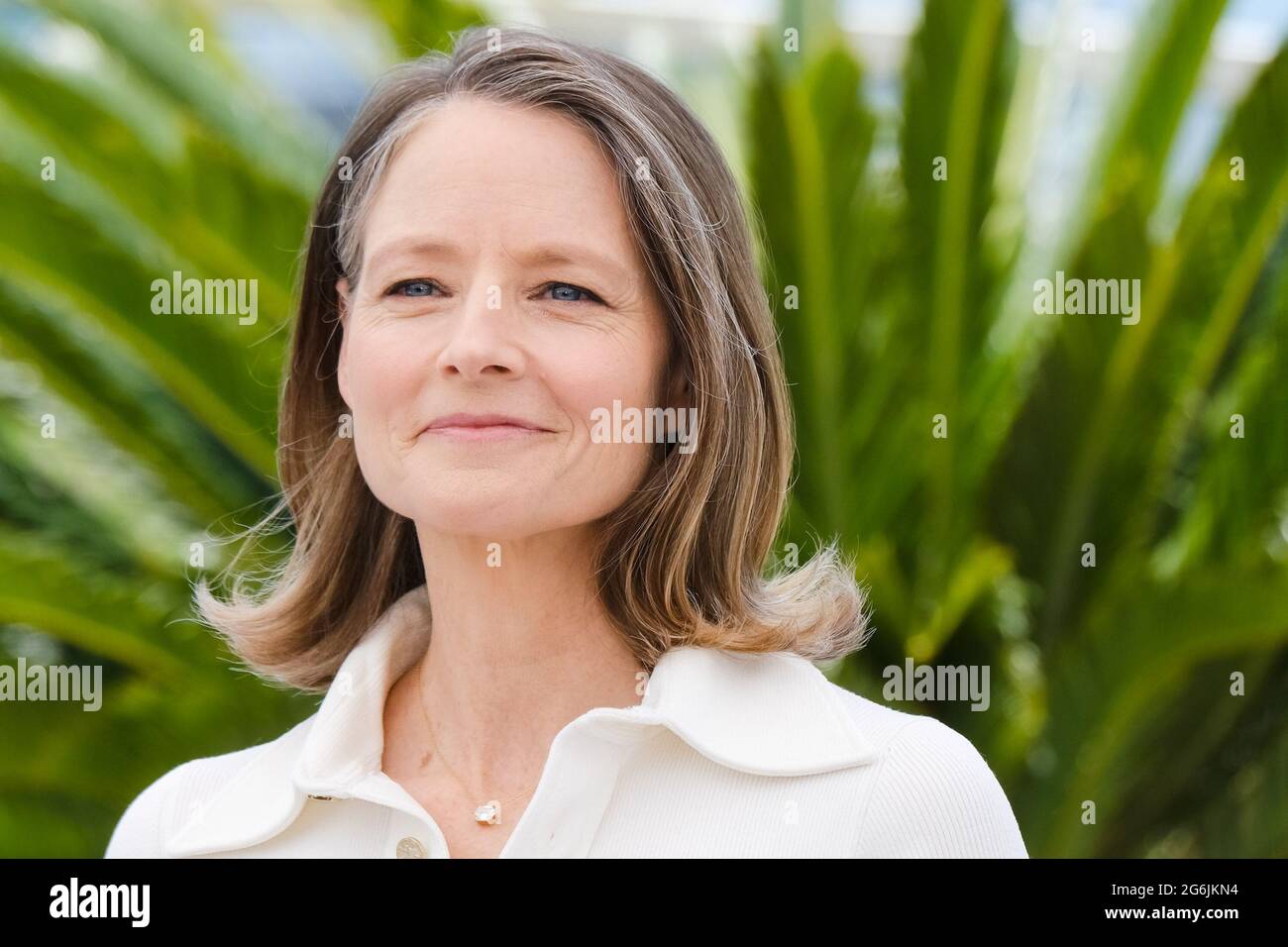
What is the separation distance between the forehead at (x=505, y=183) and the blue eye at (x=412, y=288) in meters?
0.06

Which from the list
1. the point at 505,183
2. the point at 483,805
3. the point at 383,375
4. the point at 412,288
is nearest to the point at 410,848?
the point at 483,805

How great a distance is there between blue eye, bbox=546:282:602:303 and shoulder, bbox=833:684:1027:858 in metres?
Result: 0.64

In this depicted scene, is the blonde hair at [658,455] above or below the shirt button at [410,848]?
above

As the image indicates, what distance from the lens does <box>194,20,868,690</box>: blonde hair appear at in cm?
192

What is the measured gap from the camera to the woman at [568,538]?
70.8 inches

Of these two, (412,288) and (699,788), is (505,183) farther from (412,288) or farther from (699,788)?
(699,788)

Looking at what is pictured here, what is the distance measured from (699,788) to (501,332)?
2.01ft

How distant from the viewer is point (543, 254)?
5.98 ft

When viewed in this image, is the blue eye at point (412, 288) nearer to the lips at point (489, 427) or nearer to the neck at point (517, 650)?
the lips at point (489, 427)

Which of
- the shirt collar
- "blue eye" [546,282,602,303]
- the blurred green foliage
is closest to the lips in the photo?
"blue eye" [546,282,602,303]

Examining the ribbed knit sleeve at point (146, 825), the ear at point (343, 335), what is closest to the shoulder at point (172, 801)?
the ribbed knit sleeve at point (146, 825)

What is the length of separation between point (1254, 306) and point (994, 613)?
133 centimetres

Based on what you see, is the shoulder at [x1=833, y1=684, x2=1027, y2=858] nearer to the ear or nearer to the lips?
the lips

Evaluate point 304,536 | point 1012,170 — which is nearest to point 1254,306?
point 1012,170
